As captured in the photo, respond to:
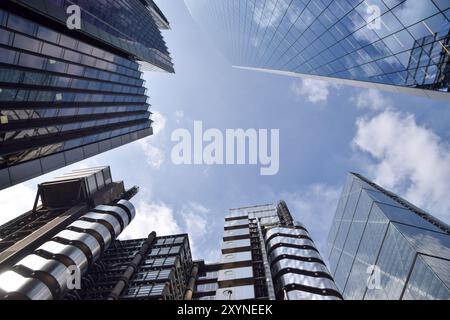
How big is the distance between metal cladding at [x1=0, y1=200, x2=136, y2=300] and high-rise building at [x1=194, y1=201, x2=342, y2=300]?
647 inches

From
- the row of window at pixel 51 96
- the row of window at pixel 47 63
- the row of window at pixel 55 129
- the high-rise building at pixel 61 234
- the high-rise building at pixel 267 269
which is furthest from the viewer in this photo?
the high-rise building at pixel 267 269

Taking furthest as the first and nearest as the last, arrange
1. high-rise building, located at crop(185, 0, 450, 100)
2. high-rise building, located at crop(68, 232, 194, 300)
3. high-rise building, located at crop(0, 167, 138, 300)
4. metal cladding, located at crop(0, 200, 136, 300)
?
high-rise building, located at crop(68, 232, 194, 300) → high-rise building, located at crop(0, 167, 138, 300) → metal cladding, located at crop(0, 200, 136, 300) → high-rise building, located at crop(185, 0, 450, 100)

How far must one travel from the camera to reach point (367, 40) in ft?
84.5

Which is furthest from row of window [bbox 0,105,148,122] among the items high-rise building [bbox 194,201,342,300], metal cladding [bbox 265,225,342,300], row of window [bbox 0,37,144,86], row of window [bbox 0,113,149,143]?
metal cladding [bbox 265,225,342,300]

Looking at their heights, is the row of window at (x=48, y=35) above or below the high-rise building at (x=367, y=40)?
below

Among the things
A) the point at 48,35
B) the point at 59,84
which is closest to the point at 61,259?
the point at 59,84

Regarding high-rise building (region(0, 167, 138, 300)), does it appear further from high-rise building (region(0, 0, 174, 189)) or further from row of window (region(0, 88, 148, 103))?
row of window (region(0, 88, 148, 103))

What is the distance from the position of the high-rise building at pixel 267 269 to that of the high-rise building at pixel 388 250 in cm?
1860

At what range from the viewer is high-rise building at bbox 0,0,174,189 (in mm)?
27125

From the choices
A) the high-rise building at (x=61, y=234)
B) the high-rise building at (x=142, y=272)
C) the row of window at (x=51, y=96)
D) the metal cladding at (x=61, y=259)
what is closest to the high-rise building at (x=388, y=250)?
the high-rise building at (x=142, y=272)

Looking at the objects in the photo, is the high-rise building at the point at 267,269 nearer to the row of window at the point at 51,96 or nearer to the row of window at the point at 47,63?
the row of window at the point at 51,96

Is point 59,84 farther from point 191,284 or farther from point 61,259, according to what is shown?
point 191,284

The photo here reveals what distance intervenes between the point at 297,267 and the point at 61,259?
28.6m

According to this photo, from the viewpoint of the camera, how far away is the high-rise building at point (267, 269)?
33.5 m
